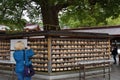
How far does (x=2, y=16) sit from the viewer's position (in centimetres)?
1997

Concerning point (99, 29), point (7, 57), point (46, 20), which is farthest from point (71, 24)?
point (7, 57)

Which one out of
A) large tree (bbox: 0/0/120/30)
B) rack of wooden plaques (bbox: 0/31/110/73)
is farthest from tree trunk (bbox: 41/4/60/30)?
rack of wooden plaques (bbox: 0/31/110/73)

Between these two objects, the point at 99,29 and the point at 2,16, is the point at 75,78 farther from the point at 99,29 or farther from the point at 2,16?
the point at 99,29

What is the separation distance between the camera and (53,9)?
65.5 feet

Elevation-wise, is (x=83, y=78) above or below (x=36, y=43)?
below

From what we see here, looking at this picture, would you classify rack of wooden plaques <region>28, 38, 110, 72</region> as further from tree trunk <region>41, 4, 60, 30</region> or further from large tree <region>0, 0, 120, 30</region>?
tree trunk <region>41, 4, 60, 30</region>

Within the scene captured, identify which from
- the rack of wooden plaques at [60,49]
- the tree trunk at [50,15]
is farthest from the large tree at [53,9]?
the rack of wooden plaques at [60,49]

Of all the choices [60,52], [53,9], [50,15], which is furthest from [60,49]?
[53,9]

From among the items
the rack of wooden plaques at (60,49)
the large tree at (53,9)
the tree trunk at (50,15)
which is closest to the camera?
the rack of wooden plaques at (60,49)

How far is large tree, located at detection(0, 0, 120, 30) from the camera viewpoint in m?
19.1

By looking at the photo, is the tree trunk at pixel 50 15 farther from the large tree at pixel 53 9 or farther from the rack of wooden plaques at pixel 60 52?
the rack of wooden plaques at pixel 60 52

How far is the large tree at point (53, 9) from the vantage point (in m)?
19.1

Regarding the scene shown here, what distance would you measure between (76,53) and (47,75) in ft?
6.49

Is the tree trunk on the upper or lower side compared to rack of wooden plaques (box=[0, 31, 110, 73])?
upper
